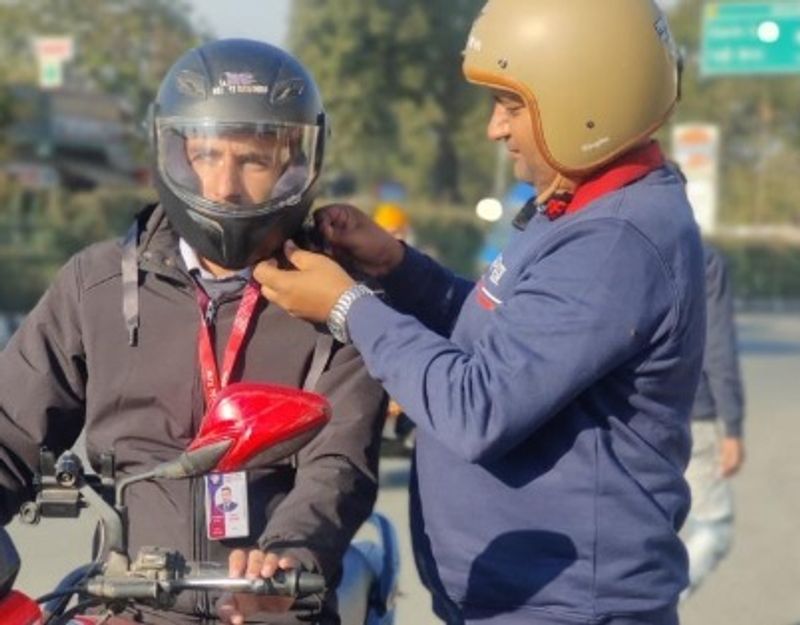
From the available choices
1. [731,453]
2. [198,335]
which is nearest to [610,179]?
[198,335]

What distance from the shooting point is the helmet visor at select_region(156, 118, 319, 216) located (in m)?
3.40

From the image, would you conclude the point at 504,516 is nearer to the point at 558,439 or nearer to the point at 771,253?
the point at 558,439

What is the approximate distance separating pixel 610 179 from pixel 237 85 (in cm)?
76

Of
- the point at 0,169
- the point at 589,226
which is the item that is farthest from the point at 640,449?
the point at 0,169

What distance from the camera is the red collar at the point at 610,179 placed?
10.2 ft

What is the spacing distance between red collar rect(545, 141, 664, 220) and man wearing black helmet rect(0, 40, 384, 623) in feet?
1.85

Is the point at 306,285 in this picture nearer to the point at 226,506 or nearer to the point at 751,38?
the point at 226,506

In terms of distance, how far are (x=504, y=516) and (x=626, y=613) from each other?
0.26m

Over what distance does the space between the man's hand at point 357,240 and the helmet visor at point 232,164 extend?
0.63 ft

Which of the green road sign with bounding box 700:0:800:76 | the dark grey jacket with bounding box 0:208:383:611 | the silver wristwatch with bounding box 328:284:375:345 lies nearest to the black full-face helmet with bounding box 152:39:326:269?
the dark grey jacket with bounding box 0:208:383:611

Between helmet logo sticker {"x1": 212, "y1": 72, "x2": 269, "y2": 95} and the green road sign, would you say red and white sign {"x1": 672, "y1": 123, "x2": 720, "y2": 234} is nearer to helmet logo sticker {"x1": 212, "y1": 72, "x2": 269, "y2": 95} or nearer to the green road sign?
the green road sign

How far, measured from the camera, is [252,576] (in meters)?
2.63

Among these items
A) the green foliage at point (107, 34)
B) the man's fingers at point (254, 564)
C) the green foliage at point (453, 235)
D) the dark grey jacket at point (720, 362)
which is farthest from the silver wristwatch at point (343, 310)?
the green foliage at point (107, 34)

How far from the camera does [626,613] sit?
3.04 m
